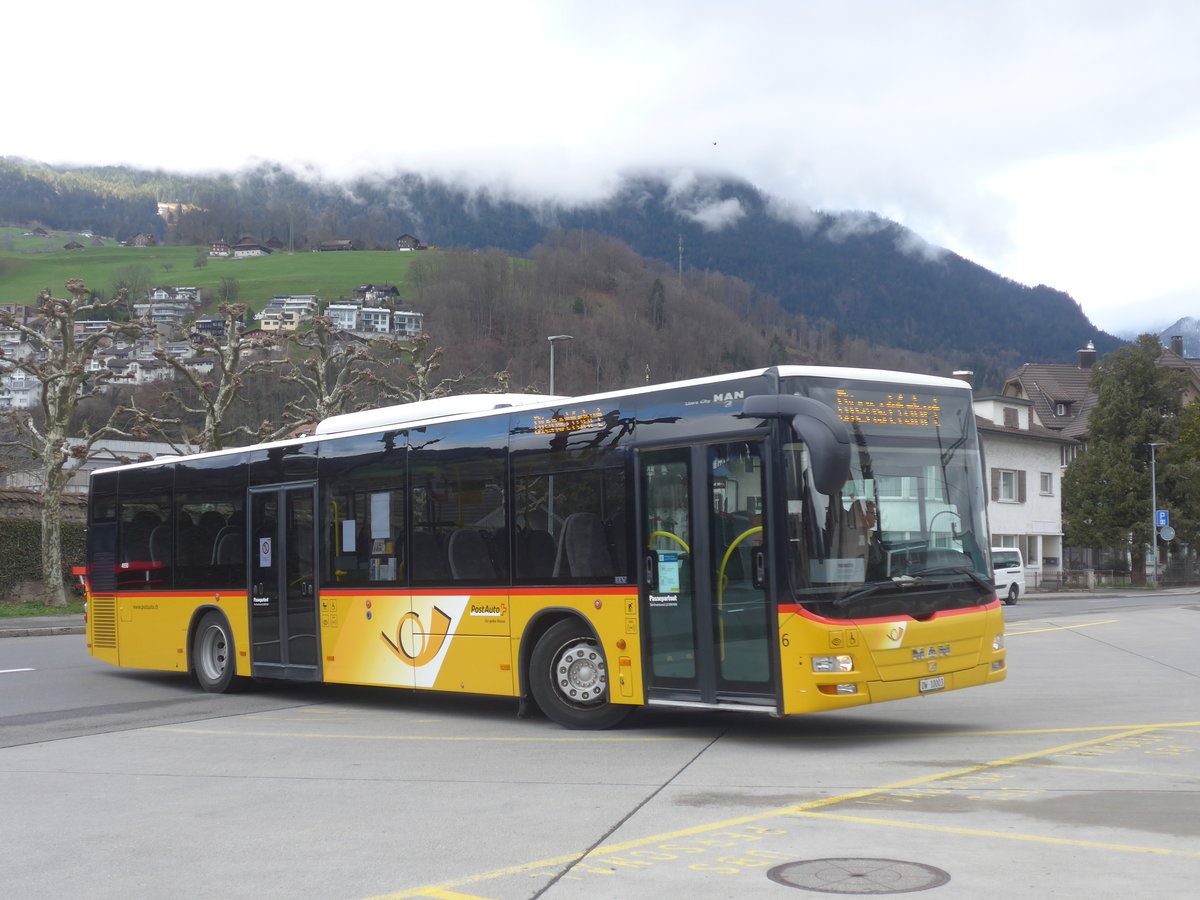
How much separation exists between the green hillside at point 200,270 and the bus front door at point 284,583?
103 meters

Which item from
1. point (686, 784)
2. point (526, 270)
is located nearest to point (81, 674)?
point (686, 784)

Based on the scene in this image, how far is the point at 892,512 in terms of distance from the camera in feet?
34.7

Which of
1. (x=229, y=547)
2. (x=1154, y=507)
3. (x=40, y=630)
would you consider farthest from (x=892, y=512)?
(x=1154, y=507)

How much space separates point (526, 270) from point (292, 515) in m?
97.2

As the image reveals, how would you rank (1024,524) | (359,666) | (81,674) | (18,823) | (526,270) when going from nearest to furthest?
(18,823)
(359,666)
(81,674)
(1024,524)
(526,270)

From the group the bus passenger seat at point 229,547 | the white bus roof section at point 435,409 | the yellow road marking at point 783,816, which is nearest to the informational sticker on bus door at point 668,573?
the white bus roof section at point 435,409

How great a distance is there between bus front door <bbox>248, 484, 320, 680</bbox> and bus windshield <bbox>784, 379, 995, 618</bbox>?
660cm

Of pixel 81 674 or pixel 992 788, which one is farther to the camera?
pixel 81 674

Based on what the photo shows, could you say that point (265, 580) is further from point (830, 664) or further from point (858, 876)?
point (858, 876)

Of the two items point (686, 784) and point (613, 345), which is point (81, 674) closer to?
point (686, 784)

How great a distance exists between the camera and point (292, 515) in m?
15.1

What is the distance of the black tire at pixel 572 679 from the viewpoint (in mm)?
11742

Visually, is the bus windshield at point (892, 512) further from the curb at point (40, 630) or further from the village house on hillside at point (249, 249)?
the village house on hillside at point (249, 249)

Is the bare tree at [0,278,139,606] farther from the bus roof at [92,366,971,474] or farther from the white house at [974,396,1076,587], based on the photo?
the white house at [974,396,1076,587]
